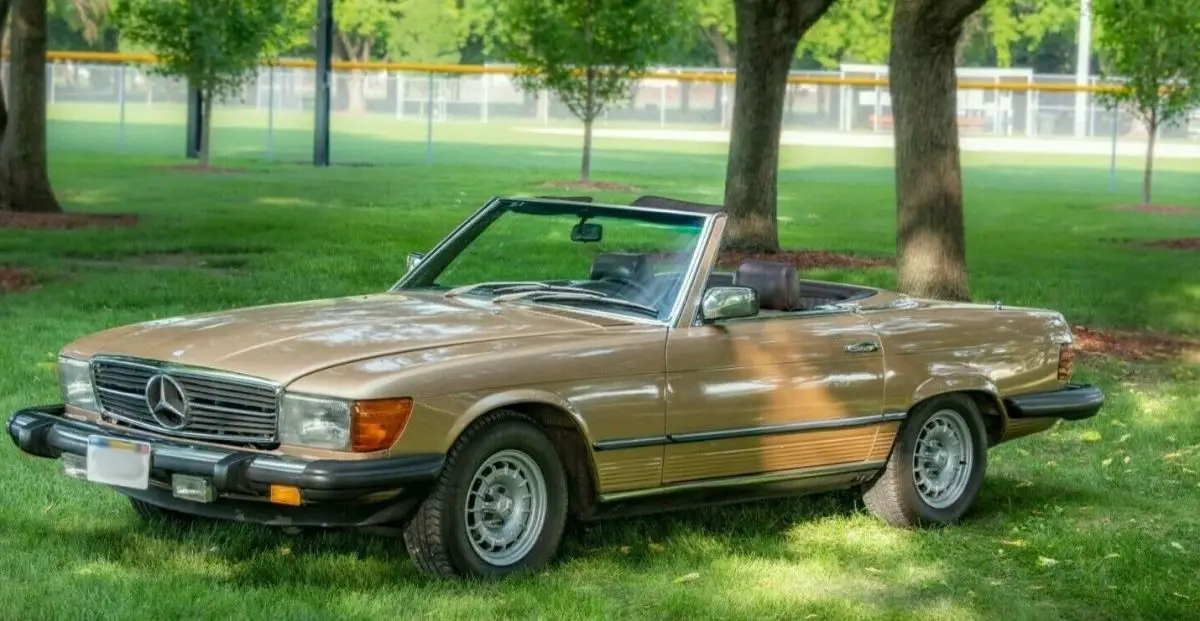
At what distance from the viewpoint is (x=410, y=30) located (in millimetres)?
79625

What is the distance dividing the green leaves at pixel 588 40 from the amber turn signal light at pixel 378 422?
1151 inches

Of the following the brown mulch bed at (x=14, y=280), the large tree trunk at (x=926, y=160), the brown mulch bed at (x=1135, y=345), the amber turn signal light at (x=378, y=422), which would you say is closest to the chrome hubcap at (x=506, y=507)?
the amber turn signal light at (x=378, y=422)

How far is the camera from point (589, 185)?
34594 millimetres

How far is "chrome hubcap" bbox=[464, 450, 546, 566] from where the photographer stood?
6953 mm

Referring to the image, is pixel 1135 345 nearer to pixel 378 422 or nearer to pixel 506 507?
pixel 506 507

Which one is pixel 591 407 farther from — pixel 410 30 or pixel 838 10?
pixel 410 30

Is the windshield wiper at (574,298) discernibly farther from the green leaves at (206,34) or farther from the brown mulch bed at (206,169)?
the brown mulch bed at (206,169)

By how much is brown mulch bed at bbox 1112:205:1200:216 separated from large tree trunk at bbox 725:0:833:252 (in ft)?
45.5

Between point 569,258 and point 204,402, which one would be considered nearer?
point 204,402

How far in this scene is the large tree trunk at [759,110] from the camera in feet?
69.7

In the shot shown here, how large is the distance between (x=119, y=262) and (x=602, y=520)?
42.0 ft

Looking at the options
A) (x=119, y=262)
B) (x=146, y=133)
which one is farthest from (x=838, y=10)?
Answer: (x=119, y=262)

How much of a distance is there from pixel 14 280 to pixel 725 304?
439 inches

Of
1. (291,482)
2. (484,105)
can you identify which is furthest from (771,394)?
(484,105)
